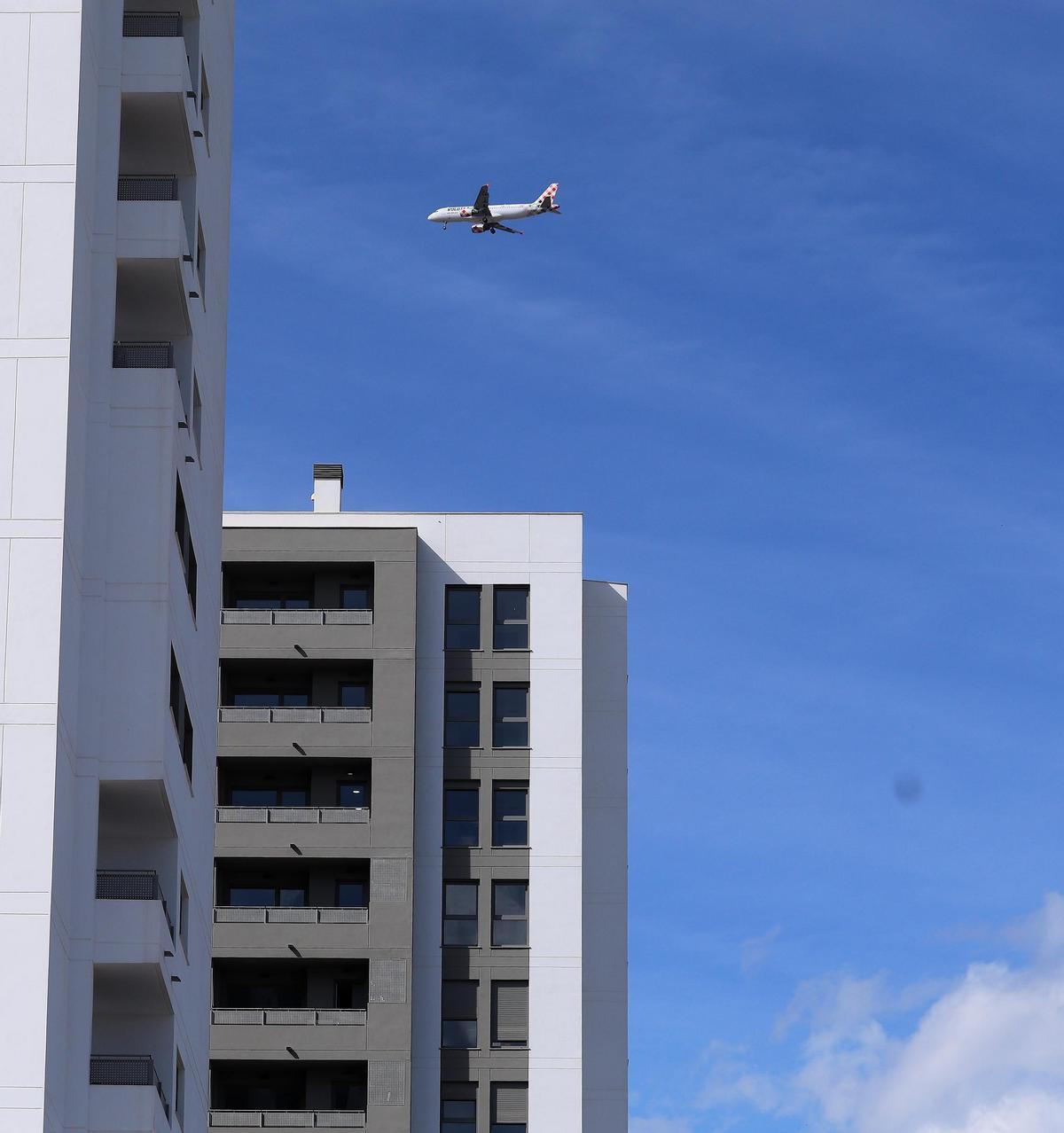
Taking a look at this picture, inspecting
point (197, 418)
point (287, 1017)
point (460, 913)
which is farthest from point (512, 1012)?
point (197, 418)

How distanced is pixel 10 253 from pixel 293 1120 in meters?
52.0

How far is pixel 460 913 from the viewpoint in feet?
313

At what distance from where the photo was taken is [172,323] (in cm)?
5578

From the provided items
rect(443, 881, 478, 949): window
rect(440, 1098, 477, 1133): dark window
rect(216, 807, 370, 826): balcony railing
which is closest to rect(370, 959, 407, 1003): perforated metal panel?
rect(443, 881, 478, 949): window

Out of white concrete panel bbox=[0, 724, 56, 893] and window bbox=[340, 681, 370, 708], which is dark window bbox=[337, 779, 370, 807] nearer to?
window bbox=[340, 681, 370, 708]

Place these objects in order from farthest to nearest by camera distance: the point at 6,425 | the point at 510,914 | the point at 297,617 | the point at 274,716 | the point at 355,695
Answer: the point at 355,695 → the point at 297,617 → the point at 510,914 → the point at 274,716 → the point at 6,425

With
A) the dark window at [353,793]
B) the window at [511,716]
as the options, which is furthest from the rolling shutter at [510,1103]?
the window at [511,716]

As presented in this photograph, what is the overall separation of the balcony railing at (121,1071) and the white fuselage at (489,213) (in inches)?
3964

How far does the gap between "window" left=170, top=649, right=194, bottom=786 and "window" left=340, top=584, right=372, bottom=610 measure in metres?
43.6

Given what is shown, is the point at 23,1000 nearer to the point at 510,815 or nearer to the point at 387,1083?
the point at 387,1083

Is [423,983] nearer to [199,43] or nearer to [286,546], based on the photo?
[286,546]

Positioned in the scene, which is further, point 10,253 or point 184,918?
point 184,918

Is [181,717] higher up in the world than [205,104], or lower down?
lower down

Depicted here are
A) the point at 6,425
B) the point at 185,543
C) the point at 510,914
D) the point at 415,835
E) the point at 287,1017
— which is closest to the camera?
the point at 6,425
